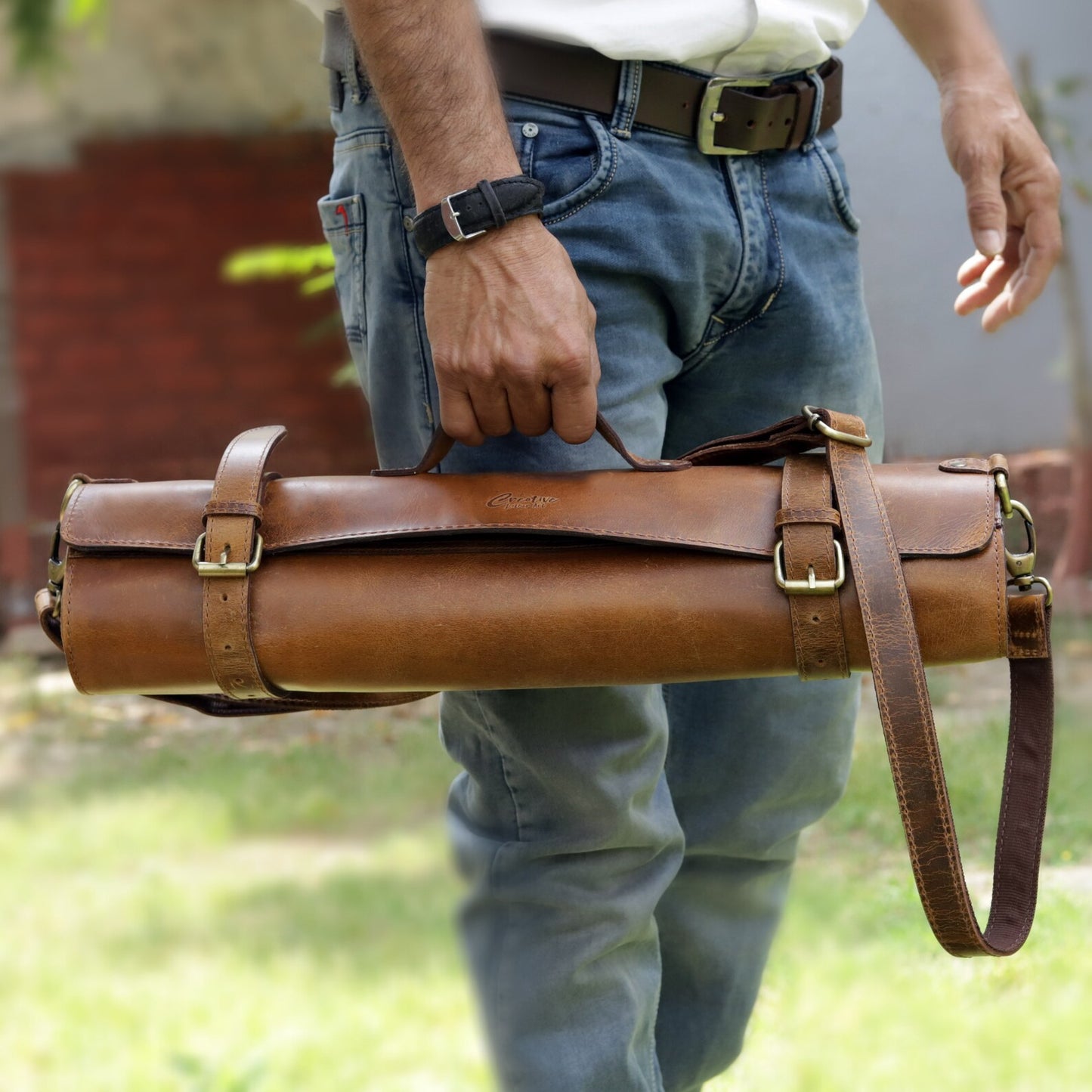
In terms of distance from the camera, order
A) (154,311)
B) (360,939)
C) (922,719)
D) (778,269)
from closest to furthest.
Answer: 1. (922,719)
2. (778,269)
3. (360,939)
4. (154,311)

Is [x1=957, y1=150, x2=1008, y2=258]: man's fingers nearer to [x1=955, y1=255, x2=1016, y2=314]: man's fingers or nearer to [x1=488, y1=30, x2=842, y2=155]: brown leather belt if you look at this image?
[x1=955, y1=255, x2=1016, y2=314]: man's fingers

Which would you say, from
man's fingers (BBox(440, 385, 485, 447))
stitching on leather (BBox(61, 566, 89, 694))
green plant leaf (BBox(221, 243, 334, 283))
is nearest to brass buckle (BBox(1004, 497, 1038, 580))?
man's fingers (BBox(440, 385, 485, 447))

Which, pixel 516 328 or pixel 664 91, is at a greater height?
pixel 664 91

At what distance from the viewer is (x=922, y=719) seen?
3.92 ft

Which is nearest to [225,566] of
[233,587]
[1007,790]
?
[233,587]

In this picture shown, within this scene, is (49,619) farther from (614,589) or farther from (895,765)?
(895,765)

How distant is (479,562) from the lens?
1281mm

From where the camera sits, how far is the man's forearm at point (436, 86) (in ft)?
3.97

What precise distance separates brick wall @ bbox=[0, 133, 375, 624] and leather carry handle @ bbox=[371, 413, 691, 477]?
13.4ft

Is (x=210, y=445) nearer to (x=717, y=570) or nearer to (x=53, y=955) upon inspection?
(x=53, y=955)

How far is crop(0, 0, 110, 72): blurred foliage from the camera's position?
16.4 ft

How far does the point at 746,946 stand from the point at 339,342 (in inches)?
161

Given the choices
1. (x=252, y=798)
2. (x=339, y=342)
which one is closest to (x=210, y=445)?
(x=339, y=342)

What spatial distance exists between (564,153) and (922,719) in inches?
26.4
